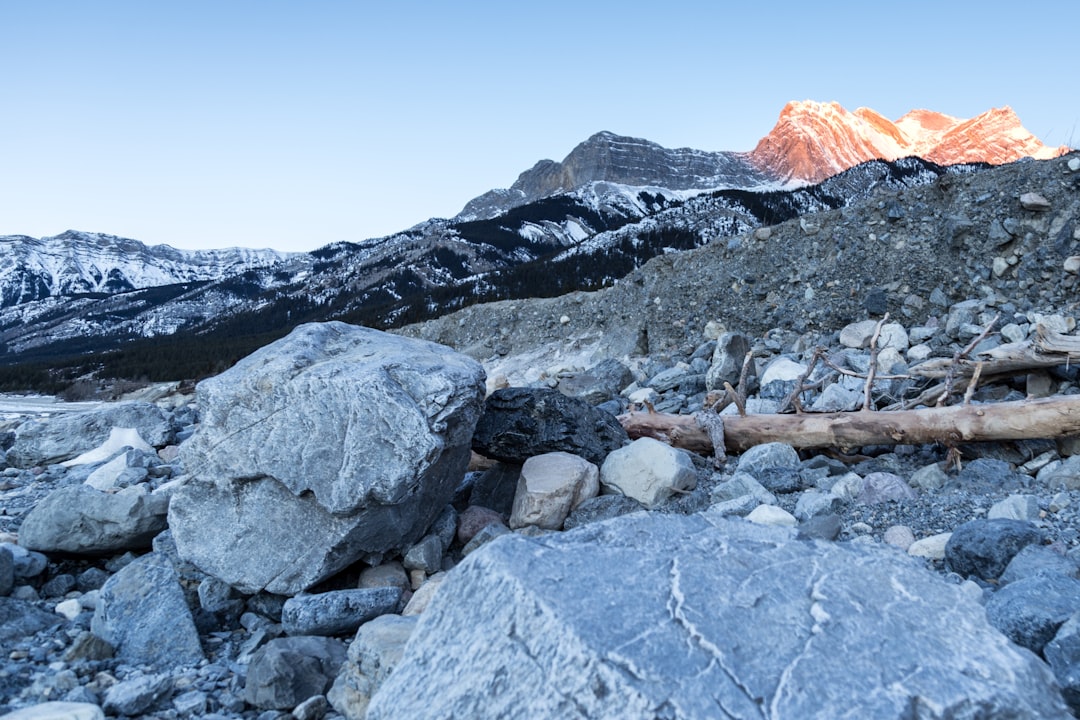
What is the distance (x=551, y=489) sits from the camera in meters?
5.58

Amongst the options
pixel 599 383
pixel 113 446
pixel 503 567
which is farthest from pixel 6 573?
pixel 599 383

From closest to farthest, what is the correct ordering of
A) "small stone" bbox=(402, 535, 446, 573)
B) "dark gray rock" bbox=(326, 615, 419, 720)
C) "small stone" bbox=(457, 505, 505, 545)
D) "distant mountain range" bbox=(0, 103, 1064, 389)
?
"dark gray rock" bbox=(326, 615, 419, 720), "small stone" bbox=(402, 535, 446, 573), "small stone" bbox=(457, 505, 505, 545), "distant mountain range" bbox=(0, 103, 1064, 389)

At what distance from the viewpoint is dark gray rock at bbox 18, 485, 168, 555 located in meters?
5.12

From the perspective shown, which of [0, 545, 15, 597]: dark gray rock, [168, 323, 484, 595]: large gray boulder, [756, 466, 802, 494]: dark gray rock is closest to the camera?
[168, 323, 484, 595]: large gray boulder

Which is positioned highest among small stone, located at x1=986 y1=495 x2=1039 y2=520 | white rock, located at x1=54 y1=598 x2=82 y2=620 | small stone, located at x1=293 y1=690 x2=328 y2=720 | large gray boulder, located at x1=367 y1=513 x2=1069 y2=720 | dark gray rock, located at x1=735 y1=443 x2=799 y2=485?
large gray boulder, located at x1=367 y1=513 x2=1069 y2=720

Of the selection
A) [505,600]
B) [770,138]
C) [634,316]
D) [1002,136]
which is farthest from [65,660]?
[770,138]

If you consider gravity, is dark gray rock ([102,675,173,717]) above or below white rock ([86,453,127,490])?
below

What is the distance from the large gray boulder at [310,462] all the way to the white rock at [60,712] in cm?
159

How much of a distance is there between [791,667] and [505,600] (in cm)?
92

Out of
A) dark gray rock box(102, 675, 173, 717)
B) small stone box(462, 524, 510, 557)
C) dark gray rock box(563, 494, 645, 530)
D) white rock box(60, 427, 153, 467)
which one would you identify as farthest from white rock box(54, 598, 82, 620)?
white rock box(60, 427, 153, 467)

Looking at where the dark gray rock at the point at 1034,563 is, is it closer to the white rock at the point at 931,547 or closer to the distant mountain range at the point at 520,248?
the white rock at the point at 931,547

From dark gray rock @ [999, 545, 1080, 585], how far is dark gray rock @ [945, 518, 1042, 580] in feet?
0.21

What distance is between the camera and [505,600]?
213 cm

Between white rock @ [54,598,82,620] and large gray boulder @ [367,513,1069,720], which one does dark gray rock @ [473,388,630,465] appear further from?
large gray boulder @ [367,513,1069,720]
